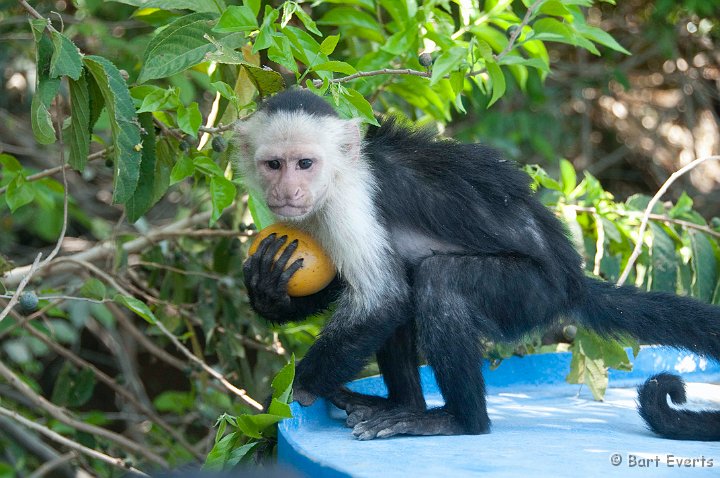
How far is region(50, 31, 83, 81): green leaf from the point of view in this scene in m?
3.30

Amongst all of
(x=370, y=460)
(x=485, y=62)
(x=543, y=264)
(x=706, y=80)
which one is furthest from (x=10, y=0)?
(x=706, y=80)

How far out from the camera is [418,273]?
3.84 meters

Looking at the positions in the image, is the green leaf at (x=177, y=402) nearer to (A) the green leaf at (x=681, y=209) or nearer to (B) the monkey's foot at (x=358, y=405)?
(B) the monkey's foot at (x=358, y=405)

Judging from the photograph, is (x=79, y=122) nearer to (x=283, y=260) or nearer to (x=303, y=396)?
(x=283, y=260)

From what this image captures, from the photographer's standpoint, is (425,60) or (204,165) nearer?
(204,165)

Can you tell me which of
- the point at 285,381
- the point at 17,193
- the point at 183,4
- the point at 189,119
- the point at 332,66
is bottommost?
the point at 285,381

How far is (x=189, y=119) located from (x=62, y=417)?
6.47ft

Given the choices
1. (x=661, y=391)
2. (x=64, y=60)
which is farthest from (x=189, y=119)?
(x=661, y=391)

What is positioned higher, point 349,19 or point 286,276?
point 349,19

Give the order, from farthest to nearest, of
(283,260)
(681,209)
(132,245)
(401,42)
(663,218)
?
(132,245) < (681,209) < (663,218) < (401,42) < (283,260)

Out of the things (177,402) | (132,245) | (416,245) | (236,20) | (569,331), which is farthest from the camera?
A: (177,402)

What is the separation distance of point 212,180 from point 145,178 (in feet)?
1.02

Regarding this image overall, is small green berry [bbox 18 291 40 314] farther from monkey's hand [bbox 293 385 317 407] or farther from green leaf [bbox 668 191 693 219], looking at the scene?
green leaf [bbox 668 191 693 219]

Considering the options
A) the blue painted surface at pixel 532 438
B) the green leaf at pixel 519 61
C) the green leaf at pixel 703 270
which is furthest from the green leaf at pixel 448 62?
the green leaf at pixel 703 270
